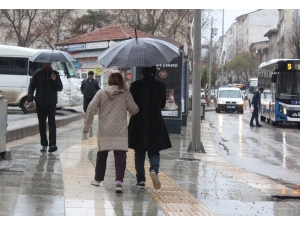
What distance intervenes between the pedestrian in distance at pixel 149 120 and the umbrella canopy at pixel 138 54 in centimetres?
21

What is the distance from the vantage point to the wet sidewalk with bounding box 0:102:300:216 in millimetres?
7012

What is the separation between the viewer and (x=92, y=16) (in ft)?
197

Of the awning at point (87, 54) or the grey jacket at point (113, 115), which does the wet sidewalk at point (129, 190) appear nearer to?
the grey jacket at point (113, 115)

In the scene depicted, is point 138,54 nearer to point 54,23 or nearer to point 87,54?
point 87,54

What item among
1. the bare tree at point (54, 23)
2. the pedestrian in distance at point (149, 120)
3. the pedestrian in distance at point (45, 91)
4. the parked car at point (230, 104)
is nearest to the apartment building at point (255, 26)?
the bare tree at point (54, 23)

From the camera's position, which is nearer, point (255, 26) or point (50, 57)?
point (50, 57)

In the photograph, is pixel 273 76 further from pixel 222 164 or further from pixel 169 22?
pixel 169 22

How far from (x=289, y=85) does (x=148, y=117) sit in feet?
67.4

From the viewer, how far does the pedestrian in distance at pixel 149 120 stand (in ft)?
26.8

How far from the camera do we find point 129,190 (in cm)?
830

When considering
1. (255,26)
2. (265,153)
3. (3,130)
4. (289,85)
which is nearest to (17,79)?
(289,85)

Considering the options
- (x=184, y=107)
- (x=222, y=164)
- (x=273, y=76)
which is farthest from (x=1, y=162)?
(x=273, y=76)

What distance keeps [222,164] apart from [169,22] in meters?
44.0

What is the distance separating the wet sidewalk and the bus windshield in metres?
16.2
